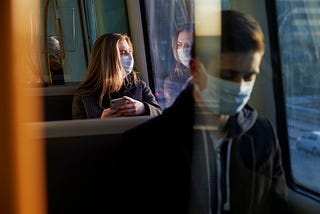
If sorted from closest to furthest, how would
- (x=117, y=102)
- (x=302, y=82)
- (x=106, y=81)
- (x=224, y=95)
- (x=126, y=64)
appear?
(x=224, y=95) < (x=302, y=82) < (x=117, y=102) < (x=106, y=81) < (x=126, y=64)

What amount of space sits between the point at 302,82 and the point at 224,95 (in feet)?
1.93

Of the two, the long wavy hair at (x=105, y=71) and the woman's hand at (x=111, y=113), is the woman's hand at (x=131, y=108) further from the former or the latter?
the long wavy hair at (x=105, y=71)

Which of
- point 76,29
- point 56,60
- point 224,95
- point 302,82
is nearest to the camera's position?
Answer: point 224,95

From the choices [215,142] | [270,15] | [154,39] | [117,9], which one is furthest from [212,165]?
[117,9]

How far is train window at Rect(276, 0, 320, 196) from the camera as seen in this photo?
181cm

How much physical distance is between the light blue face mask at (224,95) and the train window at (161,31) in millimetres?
675

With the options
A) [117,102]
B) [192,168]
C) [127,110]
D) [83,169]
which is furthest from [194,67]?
[117,102]

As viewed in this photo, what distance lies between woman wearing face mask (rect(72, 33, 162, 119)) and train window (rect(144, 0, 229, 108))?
0.57ft

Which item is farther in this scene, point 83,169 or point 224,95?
point 83,169

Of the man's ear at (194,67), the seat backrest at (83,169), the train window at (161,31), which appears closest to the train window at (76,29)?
the train window at (161,31)

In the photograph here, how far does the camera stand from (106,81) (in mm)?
3082

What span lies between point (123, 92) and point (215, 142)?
173 centimetres

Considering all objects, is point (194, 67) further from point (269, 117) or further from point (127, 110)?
point (127, 110)

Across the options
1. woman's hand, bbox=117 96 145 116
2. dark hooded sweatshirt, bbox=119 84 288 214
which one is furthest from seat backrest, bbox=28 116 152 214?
woman's hand, bbox=117 96 145 116
